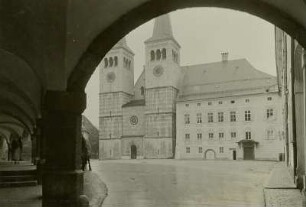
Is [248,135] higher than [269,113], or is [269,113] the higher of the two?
[269,113]

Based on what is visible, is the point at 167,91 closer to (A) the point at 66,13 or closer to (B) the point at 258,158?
(B) the point at 258,158

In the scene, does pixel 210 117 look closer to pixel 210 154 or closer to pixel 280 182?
pixel 210 154

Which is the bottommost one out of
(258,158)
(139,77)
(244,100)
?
(258,158)

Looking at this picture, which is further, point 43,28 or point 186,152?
point 186,152

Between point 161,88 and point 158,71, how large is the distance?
263 cm

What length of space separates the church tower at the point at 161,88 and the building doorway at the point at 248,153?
10.1 m

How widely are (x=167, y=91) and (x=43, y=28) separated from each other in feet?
178

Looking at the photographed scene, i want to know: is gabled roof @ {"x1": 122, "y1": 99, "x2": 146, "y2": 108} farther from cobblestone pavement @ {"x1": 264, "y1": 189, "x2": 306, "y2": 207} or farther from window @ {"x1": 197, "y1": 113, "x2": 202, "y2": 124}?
cobblestone pavement @ {"x1": 264, "y1": 189, "x2": 306, "y2": 207}

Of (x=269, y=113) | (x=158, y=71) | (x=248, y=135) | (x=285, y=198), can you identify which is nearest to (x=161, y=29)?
(x=158, y=71)

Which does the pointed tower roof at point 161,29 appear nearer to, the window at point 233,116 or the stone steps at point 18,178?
the window at point 233,116

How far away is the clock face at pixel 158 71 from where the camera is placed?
206 ft

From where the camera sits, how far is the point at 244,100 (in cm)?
5562

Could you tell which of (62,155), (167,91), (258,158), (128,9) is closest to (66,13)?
(128,9)

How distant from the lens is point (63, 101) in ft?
25.6
